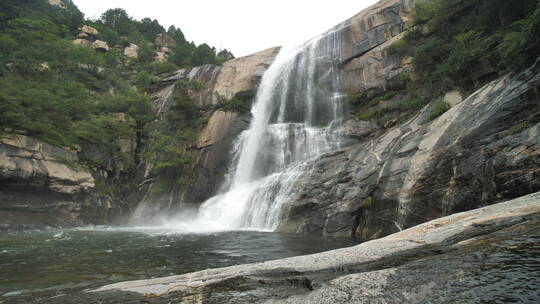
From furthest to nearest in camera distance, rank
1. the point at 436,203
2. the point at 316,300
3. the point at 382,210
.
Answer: the point at 382,210 < the point at 436,203 < the point at 316,300

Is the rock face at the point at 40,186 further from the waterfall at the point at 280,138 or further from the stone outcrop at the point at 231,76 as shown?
the stone outcrop at the point at 231,76

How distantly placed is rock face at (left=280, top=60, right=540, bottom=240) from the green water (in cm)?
171

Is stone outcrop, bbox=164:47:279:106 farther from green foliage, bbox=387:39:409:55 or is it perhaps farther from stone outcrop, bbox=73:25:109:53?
stone outcrop, bbox=73:25:109:53

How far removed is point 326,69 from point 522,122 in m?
17.3

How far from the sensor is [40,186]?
17.7 meters

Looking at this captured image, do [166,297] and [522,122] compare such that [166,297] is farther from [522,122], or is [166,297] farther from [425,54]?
[425,54]

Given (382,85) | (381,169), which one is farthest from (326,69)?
(381,169)

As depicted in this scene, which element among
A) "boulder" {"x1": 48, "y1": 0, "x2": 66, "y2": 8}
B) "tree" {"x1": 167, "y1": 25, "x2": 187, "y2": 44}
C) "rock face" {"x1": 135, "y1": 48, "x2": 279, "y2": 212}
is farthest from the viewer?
"tree" {"x1": 167, "y1": 25, "x2": 187, "y2": 44}

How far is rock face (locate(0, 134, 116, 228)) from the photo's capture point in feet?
54.3

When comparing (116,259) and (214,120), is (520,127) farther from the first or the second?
(214,120)

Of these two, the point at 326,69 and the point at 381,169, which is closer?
the point at 381,169

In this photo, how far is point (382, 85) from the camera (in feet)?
65.1

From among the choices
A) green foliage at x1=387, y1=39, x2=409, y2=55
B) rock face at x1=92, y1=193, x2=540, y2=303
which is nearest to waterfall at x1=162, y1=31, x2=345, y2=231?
green foliage at x1=387, y1=39, x2=409, y2=55

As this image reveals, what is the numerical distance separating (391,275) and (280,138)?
17.6 m
